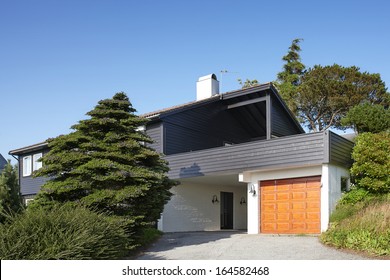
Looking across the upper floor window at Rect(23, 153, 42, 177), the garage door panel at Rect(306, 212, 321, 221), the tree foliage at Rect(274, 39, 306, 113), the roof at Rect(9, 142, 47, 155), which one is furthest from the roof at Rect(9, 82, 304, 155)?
the tree foliage at Rect(274, 39, 306, 113)

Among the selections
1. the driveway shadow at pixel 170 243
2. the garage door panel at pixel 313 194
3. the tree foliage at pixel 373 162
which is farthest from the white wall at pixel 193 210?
the tree foliage at pixel 373 162

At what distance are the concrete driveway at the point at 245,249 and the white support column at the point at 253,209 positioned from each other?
48.2 inches

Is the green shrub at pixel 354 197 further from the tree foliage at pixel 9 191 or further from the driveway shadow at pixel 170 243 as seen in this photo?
the tree foliage at pixel 9 191

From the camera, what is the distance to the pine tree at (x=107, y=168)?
1257 centimetres

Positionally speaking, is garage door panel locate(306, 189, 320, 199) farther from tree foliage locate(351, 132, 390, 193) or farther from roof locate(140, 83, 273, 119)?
Result: roof locate(140, 83, 273, 119)

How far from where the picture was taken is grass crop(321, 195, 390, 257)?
437 inches

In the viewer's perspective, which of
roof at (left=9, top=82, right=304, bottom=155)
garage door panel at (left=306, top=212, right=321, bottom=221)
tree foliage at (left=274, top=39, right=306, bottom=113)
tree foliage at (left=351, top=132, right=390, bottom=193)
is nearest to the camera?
tree foliage at (left=351, top=132, right=390, bottom=193)

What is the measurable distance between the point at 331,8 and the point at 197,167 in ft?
26.7

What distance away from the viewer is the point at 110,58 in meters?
13.8

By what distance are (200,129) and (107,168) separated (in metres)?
9.76

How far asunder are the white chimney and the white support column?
7.86 metres

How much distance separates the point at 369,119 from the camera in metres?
16.8

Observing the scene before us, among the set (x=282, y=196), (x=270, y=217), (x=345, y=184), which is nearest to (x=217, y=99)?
(x=282, y=196)

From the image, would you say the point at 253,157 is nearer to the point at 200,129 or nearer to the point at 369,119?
the point at 369,119
